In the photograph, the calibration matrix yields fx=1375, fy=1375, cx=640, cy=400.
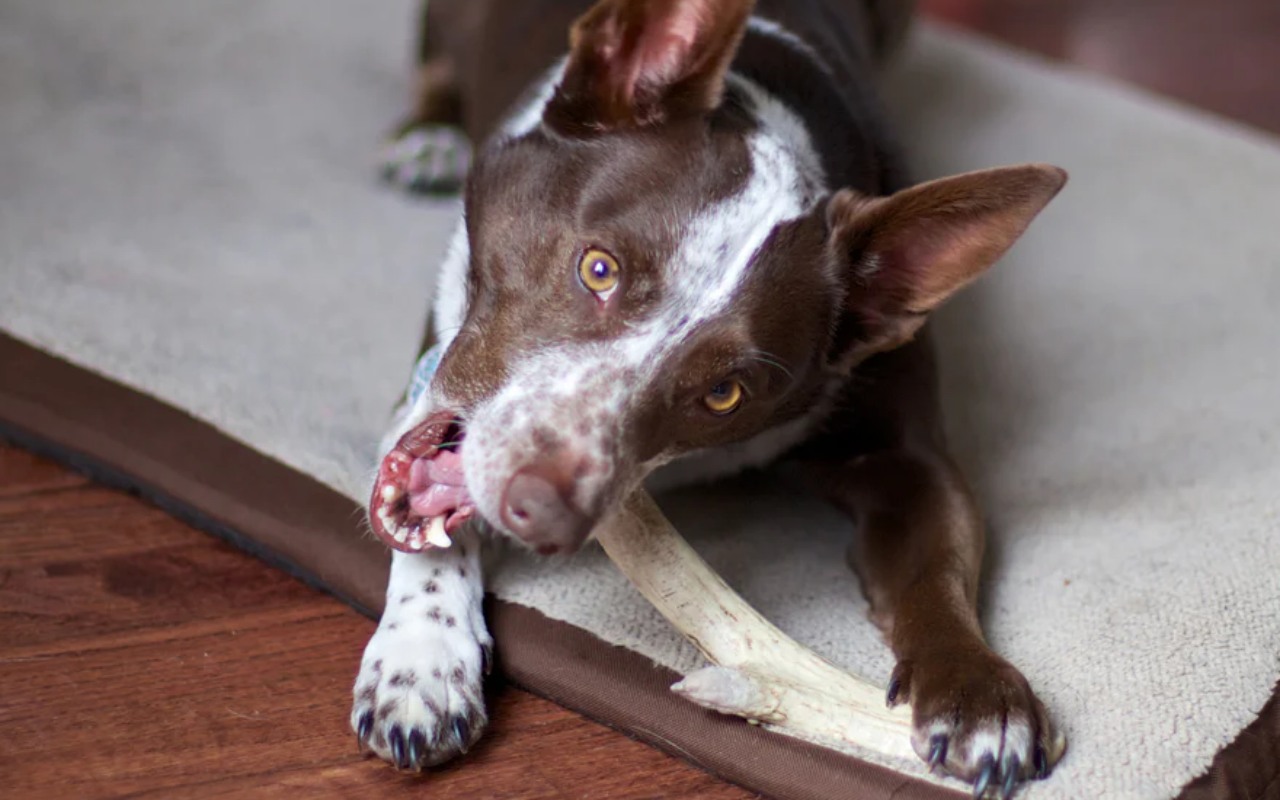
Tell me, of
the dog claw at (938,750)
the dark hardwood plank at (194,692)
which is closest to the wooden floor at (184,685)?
the dark hardwood plank at (194,692)

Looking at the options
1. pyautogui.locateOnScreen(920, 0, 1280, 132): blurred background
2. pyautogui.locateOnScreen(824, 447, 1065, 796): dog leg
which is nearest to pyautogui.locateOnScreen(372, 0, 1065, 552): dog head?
pyautogui.locateOnScreen(824, 447, 1065, 796): dog leg

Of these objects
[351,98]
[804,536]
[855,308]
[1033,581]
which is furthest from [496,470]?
[351,98]

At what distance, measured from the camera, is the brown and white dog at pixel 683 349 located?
1699 millimetres

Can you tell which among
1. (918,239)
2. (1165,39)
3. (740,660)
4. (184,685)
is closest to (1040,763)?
(740,660)

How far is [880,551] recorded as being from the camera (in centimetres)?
210

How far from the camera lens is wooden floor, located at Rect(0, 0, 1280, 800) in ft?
5.73

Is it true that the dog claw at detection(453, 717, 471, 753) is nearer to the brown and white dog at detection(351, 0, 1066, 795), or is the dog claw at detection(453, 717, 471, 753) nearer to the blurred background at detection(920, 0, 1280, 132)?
the brown and white dog at detection(351, 0, 1066, 795)

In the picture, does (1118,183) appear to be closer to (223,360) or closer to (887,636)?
(887,636)

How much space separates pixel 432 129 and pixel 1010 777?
2274 mm

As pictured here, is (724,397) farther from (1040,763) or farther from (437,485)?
(1040,763)

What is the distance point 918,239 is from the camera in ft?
6.27

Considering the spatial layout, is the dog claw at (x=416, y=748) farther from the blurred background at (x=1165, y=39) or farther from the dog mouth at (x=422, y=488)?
the blurred background at (x=1165, y=39)

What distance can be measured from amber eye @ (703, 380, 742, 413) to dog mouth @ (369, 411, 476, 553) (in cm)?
33

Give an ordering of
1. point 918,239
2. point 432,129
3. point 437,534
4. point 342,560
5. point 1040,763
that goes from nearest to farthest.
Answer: point 1040,763 → point 437,534 → point 918,239 → point 342,560 → point 432,129
